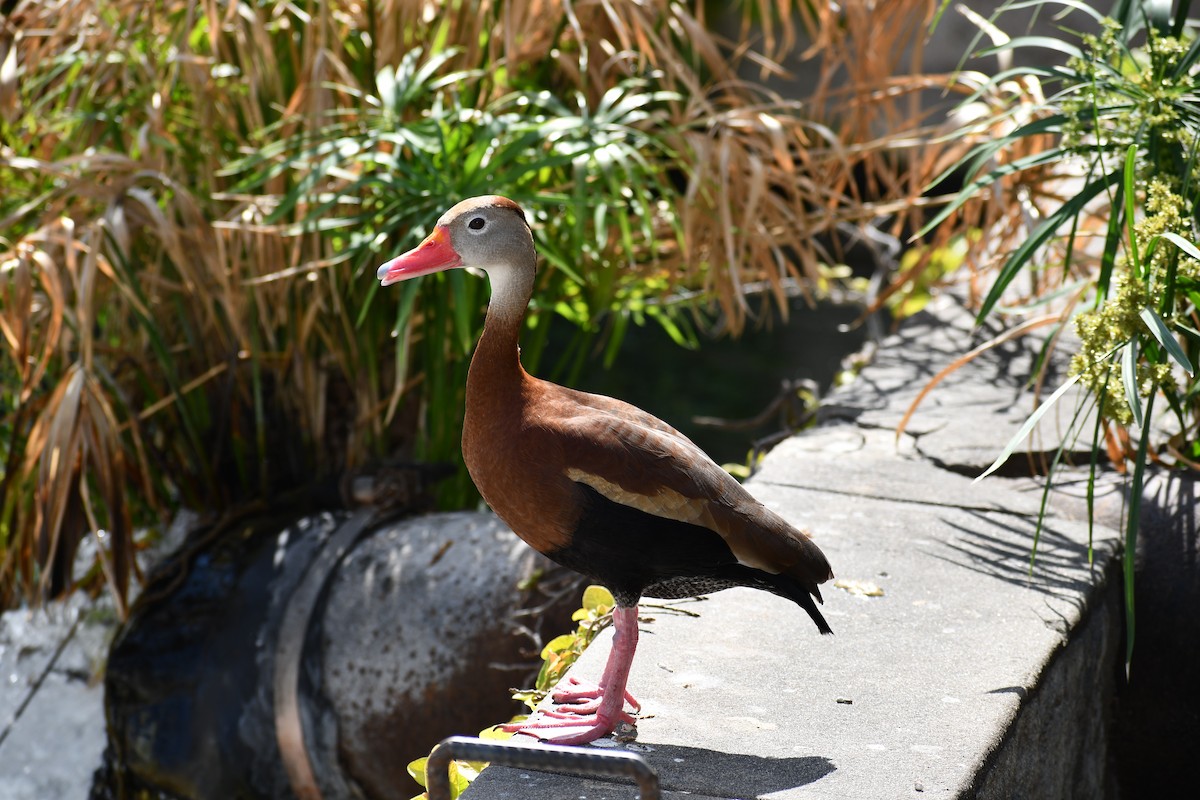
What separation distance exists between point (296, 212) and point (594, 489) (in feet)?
5.92

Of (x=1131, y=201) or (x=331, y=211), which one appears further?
(x=331, y=211)

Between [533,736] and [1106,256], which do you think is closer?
[533,736]

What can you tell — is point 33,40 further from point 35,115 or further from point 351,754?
point 351,754

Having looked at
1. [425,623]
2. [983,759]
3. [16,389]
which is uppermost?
[983,759]

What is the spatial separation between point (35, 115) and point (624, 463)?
2626 mm

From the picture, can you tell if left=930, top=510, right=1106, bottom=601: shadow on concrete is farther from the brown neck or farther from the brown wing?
the brown neck

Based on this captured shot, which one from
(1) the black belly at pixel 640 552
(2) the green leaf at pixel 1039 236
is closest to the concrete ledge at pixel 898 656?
(1) the black belly at pixel 640 552

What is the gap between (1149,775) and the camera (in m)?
2.52

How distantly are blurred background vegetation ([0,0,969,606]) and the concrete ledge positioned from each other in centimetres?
71

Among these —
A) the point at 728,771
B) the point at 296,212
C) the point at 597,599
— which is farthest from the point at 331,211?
the point at 728,771

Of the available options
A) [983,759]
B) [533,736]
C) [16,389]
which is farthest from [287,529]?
[983,759]

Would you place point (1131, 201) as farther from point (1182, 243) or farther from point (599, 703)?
point (599, 703)

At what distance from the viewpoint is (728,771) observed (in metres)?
1.66

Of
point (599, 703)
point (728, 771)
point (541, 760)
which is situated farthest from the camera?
point (599, 703)
